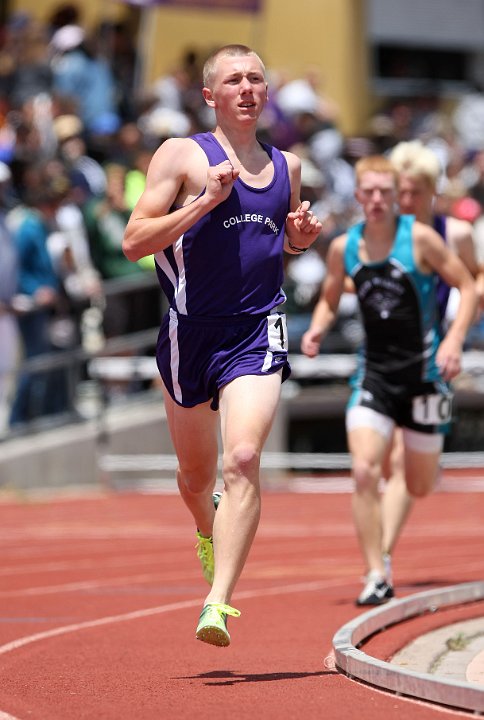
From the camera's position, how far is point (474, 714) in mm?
5926

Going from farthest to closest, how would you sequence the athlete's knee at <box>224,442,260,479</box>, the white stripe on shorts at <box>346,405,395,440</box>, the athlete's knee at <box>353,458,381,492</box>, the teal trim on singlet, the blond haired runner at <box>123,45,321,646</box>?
the teal trim on singlet, the white stripe on shorts at <box>346,405,395,440</box>, the athlete's knee at <box>353,458,381,492</box>, the blond haired runner at <box>123,45,321,646</box>, the athlete's knee at <box>224,442,260,479</box>

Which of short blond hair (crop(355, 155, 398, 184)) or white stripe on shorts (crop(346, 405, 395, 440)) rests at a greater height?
short blond hair (crop(355, 155, 398, 184))

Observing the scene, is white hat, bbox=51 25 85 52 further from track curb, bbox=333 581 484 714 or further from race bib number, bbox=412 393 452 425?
track curb, bbox=333 581 484 714

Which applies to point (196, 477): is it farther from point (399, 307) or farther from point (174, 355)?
point (399, 307)

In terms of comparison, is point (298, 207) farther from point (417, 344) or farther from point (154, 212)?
point (417, 344)

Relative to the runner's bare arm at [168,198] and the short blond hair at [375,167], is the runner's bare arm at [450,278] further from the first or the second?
the runner's bare arm at [168,198]

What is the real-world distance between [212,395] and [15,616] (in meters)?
2.41

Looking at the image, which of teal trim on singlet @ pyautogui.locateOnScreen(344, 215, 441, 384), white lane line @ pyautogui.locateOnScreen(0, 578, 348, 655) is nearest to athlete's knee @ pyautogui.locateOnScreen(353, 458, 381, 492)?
teal trim on singlet @ pyautogui.locateOnScreen(344, 215, 441, 384)

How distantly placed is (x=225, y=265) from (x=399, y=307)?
2732 mm

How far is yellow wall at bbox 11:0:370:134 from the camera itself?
83.7ft

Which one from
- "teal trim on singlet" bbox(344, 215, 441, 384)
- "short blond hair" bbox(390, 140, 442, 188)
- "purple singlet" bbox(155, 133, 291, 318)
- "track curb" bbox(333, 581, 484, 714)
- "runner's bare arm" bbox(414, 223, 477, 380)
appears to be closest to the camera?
"track curb" bbox(333, 581, 484, 714)

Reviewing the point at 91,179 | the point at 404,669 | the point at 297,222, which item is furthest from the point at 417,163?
the point at 91,179

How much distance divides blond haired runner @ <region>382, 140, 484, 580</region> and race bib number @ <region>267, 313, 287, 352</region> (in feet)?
9.24

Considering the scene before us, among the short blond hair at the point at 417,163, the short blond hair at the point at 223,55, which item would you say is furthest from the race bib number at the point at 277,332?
the short blond hair at the point at 417,163
